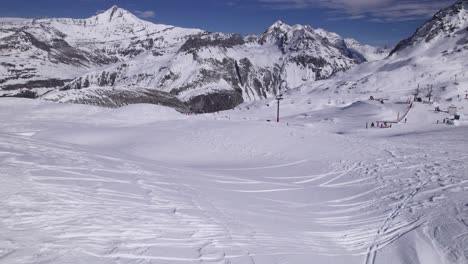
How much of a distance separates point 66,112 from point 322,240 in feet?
123

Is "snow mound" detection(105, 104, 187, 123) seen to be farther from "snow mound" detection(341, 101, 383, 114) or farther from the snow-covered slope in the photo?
the snow-covered slope

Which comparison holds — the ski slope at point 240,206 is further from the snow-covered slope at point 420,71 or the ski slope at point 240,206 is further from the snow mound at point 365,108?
the snow-covered slope at point 420,71

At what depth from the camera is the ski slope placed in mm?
6977

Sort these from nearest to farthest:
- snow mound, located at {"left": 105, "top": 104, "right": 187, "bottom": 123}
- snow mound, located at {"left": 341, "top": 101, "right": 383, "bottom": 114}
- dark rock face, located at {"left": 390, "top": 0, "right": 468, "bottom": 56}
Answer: snow mound, located at {"left": 105, "top": 104, "right": 187, "bottom": 123} → snow mound, located at {"left": 341, "top": 101, "right": 383, "bottom": 114} → dark rock face, located at {"left": 390, "top": 0, "right": 468, "bottom": 56}

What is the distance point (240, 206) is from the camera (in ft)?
37.3

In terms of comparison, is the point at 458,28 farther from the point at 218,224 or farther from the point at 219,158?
the point at 218,224

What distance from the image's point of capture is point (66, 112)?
3959 centimetres

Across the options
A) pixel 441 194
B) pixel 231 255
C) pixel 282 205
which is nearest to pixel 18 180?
pixel 231 255

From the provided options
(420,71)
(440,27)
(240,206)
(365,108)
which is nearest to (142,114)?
(240,206)

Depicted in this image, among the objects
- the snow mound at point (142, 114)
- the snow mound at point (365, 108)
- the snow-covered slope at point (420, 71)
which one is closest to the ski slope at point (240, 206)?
the snow mound at point (142, 114)

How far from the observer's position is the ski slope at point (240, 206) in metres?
6.98

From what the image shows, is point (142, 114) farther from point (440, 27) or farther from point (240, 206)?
point (440, 27)

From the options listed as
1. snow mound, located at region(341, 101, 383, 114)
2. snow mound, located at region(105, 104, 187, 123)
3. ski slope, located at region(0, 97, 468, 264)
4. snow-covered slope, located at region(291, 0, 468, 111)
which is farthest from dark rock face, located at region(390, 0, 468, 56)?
ski slope, located at region(0, 97, 468, 264)

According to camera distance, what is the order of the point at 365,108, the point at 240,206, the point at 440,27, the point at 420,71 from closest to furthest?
the point at 240,206
the point at 365,108
the point at 420,71
the point at 440,27
